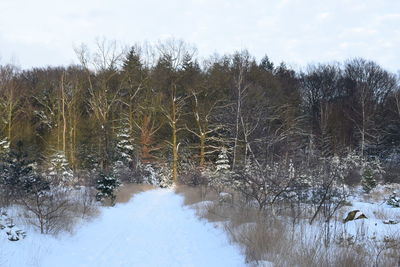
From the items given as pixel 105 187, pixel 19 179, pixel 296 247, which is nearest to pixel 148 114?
pixel 105 187

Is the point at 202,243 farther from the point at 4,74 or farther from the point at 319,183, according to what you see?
the point at 4,74

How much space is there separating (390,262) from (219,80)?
28145 mm

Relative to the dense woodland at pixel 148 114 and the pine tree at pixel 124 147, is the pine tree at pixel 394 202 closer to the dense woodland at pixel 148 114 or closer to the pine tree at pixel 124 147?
the dense woodland at pixel 148 114

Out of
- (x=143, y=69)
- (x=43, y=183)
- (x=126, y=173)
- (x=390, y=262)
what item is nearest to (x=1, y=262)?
(x=43, y=183)

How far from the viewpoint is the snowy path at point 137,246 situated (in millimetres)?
6270

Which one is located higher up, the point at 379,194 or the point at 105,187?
the point at 105,187

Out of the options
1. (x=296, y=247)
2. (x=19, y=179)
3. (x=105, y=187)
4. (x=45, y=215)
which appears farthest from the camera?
(x=105, y=187)

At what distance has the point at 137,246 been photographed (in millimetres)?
7762

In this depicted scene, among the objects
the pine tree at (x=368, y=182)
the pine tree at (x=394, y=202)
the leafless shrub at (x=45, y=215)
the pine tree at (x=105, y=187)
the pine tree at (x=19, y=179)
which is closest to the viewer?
the leafless shrub at (x=45, y=215)

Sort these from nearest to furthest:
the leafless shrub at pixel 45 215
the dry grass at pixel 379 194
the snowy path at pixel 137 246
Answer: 1. the snowy path at pixel 137 246
2. the leafless shrub at pixel 45 215
3. the dry grass at pixel 379 194

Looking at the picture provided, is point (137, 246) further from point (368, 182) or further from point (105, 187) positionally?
point (368, 182)

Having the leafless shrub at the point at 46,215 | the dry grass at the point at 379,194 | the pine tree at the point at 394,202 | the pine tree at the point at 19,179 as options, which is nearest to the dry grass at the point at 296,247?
the leafless shrub at the point at 46,215

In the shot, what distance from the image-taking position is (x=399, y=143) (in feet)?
118

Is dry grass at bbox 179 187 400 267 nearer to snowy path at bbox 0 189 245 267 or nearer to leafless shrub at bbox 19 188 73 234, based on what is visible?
snowy path at bbox 0 189 245 267
